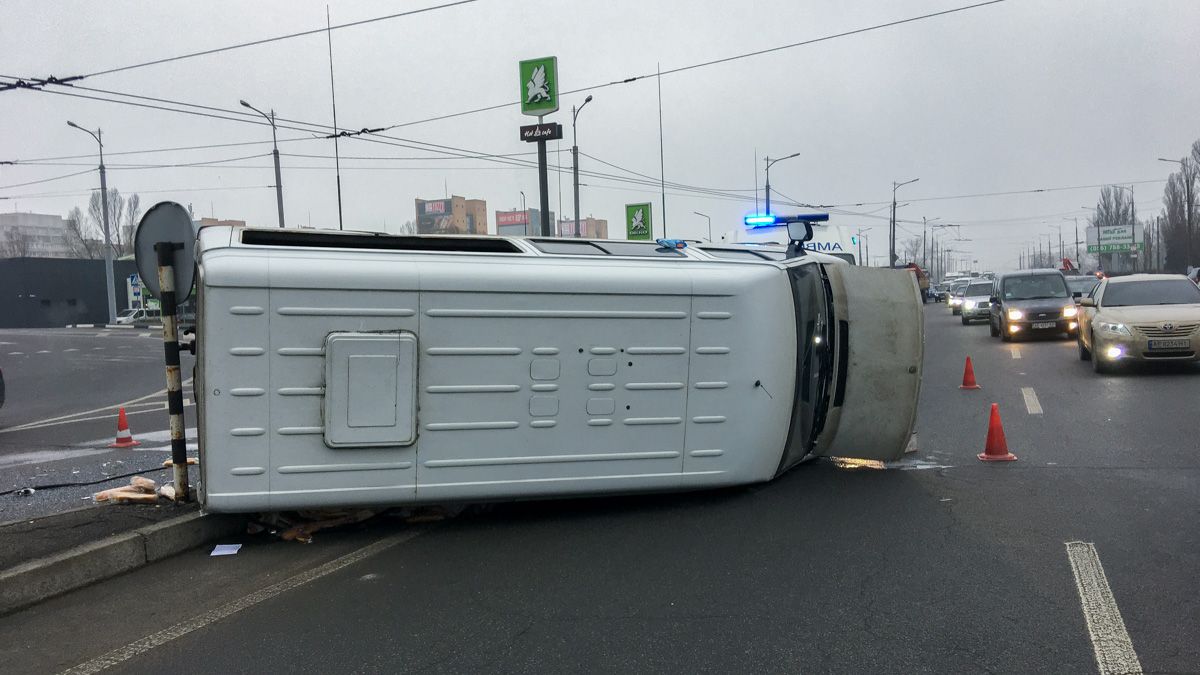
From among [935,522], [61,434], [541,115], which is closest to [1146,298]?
[935,522]

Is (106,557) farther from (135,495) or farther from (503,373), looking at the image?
(503,373)

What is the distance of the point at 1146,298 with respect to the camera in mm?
13867

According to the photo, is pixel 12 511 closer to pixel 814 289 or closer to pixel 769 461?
pixel 769 461

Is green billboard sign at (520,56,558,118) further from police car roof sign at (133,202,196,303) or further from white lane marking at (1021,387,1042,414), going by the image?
police car roof sign at (133,202,196,303)

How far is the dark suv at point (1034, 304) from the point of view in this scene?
20438 millimetres

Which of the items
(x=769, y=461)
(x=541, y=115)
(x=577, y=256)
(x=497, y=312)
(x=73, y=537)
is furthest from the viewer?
(x=541, y=115)

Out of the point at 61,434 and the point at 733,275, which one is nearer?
the point at 733,275

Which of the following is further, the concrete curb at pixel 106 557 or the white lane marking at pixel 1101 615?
the concrete curb at pixel 106 557

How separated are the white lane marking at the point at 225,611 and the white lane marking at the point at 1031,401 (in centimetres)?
815

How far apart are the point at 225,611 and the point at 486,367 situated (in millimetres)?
2149

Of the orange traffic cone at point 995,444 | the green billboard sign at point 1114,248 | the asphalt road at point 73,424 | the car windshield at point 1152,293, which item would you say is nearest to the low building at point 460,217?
the asphalt road at point 73,424

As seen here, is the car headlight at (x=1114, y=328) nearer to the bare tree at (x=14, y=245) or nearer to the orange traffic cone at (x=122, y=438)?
the orange traffic cone at (x=122, y=438)

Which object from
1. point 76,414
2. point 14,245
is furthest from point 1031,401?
point 14,245

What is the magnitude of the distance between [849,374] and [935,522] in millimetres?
1698
